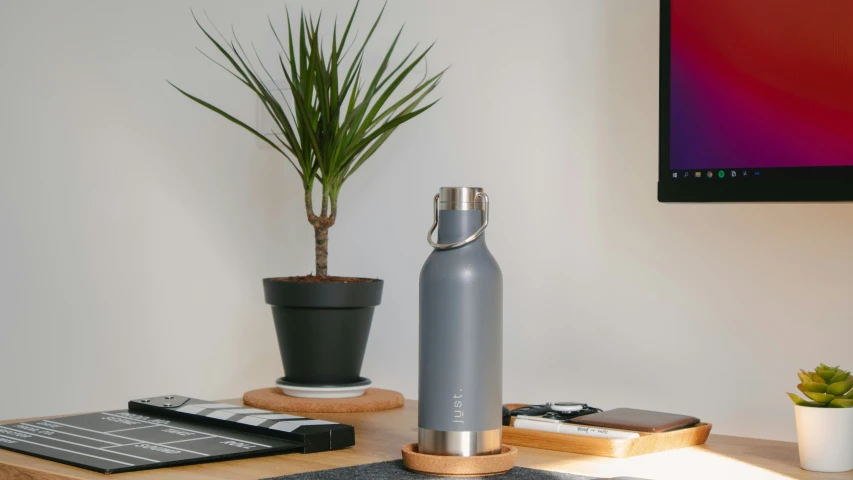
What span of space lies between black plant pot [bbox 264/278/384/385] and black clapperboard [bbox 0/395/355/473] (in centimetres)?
25

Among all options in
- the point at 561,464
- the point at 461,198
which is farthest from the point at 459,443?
the point at 461,198

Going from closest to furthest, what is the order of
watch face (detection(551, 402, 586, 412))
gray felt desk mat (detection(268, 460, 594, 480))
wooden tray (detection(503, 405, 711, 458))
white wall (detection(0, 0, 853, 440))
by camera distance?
gray felt desk mat (detection(268, 460, 594, 480)), wooden tray (detection(503, 405, 711, 458)), watch face (detection(551, 402, 586, 412)), white wall (detection(0, 0, 853, 440))

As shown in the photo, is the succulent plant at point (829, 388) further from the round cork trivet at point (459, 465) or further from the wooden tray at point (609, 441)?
the round cork trivet at point (459, 465)

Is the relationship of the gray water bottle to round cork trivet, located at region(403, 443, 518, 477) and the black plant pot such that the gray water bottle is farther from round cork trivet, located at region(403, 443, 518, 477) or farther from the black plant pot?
the black plant pot

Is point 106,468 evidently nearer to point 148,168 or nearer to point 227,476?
point 227,476

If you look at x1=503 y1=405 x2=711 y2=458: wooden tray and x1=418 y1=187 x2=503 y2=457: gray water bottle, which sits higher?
x1=418 y1=187 x2=503 y2=457: gray water bottle

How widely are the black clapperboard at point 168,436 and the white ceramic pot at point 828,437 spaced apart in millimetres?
570

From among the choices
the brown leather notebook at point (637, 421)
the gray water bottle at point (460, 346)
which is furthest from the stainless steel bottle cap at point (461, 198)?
the brown leather notebook at point (637, 421)

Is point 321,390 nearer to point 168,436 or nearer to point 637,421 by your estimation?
point 168,436

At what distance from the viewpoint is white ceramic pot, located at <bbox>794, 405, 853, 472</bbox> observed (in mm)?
1098


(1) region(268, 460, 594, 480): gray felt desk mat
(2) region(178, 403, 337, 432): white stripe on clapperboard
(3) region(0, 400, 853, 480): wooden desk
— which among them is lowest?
(3) region(0, 400, 853, 480): wooden desk

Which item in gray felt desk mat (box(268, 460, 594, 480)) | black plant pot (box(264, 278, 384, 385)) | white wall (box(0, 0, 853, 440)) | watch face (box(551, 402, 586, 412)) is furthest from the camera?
black plant pot (box(264, 278, 384, 385))

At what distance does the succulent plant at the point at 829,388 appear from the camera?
1.11 metres

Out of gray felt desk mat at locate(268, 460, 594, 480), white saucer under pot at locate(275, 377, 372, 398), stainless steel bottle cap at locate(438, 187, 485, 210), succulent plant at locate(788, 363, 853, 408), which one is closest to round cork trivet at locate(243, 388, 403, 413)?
white saucer under pot at locate(275, 377, 372, 398)
